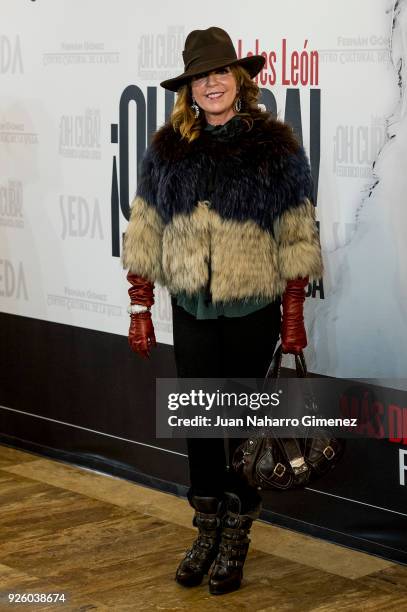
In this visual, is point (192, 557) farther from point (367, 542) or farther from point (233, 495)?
point (367, 542)

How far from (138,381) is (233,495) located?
1.28 metres

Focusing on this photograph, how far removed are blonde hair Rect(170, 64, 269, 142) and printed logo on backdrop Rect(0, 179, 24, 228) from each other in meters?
1.84

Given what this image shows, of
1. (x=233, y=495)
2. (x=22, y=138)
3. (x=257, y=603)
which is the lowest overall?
(x=257, y=603)

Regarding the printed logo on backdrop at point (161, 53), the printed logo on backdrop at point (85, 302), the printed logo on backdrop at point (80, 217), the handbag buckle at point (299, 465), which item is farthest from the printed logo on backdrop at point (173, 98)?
the handbag buckle at point (299, 465)

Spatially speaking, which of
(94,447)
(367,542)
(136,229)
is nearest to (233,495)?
(367,542)

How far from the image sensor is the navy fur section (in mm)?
3561

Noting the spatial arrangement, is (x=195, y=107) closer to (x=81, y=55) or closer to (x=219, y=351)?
(x=219, y=351)

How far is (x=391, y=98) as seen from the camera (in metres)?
3.82

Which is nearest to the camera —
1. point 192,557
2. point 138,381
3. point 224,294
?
point 224,294

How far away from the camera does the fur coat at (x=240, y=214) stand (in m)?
3.55

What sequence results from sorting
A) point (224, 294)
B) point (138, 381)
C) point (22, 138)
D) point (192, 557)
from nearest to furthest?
point (224, 294), point (192, 557), point (138, 381), point (22, 138)

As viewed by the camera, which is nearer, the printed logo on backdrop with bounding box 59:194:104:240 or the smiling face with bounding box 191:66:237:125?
the smiling face with bounding box 191:66:237:125

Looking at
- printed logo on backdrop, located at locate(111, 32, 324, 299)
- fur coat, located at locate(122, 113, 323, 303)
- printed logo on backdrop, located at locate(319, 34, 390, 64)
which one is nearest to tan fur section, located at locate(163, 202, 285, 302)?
fur coat, located at locate(122, 113, 323, 303)

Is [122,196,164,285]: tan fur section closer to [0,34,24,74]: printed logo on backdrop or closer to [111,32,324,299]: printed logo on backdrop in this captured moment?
[111,32,324,299]: printed logo on backdrop
